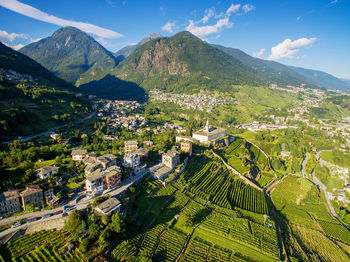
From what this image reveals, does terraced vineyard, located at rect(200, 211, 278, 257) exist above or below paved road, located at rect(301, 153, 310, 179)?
above

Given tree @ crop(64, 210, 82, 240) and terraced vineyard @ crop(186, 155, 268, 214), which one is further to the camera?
terraced vineyard @ crop(186, 155, 268, 214)

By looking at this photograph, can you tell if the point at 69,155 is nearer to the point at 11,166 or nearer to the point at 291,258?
the point at 11,166

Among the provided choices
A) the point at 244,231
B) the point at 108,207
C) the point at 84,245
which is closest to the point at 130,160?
the point at 108,207

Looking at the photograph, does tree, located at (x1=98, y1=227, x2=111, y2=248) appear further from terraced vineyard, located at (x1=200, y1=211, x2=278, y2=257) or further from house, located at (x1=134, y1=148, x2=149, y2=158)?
house, located at (x1=134, y1=148, x2=149, y2=158)

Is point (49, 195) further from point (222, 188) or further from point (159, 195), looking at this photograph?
point (222, 188)

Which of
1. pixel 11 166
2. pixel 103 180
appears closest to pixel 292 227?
pixel 103 180

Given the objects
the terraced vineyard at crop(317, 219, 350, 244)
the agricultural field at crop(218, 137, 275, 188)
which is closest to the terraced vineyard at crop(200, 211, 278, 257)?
the terraced vineyard at crop(317, 219, 350, 244)

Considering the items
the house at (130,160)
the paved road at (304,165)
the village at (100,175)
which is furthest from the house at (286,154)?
the house at (130,160)
